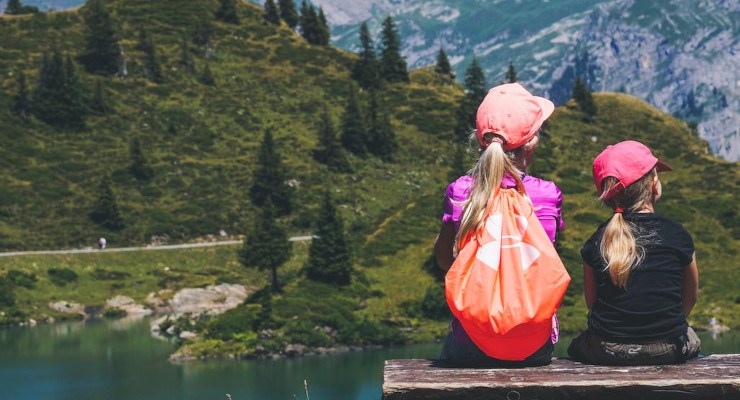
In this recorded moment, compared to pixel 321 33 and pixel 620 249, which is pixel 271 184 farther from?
pixel 620 249

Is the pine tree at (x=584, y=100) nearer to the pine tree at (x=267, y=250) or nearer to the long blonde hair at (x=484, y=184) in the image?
the pine tree at (x=267, y=250)

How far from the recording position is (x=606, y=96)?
126312 millimetres

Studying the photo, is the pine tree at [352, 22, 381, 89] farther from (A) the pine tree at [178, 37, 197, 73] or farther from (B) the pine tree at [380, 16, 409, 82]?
(A) the pine tree at [178, 37, 197, 73]

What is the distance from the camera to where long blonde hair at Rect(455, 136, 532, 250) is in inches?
284

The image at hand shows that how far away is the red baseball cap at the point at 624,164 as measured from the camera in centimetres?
768

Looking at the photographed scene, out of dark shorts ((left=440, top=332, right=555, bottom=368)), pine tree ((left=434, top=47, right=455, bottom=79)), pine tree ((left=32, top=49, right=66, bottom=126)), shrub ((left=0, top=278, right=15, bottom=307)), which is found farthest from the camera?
pine tree ((left=434, top=47, right=455, bottom=79))

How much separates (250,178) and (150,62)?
1066 inches

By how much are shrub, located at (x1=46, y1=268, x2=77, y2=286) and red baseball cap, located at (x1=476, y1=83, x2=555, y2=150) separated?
70.4 meters

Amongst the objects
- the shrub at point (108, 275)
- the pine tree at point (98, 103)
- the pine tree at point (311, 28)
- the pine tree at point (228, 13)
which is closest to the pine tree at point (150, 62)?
the pine tree at point (98, 103)

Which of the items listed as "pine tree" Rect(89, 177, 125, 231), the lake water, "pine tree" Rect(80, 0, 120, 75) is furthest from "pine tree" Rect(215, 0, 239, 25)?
the lake water

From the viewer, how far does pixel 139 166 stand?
9412 cm

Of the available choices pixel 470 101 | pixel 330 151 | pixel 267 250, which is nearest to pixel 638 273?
pixel 267 250

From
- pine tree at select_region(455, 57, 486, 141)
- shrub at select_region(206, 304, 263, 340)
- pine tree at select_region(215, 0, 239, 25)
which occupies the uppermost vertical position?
pine tree at select_region(215, 0, 239, 25)

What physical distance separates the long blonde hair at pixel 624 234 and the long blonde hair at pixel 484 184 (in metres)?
0.92
